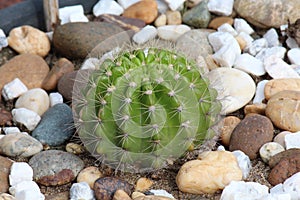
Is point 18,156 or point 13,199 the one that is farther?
point 18,156

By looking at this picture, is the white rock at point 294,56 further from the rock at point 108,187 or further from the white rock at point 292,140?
the rock at point 108,187

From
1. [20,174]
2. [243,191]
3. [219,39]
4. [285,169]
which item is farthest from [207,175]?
[219,39]

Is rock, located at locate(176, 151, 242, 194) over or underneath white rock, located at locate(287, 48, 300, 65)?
over

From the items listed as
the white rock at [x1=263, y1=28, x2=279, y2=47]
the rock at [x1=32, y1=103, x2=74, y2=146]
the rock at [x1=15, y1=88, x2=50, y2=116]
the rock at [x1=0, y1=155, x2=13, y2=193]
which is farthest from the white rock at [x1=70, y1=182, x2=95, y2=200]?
the white rock at [x1=263, y1=28, x2=279, y2=47]

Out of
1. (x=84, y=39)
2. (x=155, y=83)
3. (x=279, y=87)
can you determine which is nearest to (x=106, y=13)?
(x=84, y=39)

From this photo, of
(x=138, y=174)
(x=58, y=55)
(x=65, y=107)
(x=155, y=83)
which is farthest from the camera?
(x=58, y=55)

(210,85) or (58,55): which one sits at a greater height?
(210,85)

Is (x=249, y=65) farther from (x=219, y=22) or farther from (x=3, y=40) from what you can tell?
(x=3, y=40)

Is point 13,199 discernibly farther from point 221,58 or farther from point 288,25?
point 288,25

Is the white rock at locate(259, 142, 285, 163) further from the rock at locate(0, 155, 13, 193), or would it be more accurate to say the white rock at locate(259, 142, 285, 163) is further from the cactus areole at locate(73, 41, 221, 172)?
the rock at locate(0, 155, 13, 193)
